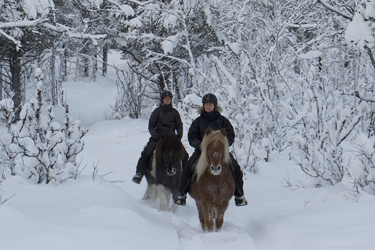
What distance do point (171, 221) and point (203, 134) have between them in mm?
1485

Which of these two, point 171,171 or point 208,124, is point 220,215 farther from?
point 171,171

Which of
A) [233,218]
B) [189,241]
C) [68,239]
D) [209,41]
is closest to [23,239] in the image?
[68,239]

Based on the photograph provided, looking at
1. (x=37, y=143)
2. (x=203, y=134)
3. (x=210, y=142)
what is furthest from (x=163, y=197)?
(x=37, y=143)

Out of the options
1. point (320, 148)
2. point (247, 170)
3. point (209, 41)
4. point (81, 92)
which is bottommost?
point (81, 92)

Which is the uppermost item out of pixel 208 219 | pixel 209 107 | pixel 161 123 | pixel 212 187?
pixel 209 107

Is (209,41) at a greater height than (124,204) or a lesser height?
greater

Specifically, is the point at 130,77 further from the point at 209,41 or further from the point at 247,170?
the point at 247,170

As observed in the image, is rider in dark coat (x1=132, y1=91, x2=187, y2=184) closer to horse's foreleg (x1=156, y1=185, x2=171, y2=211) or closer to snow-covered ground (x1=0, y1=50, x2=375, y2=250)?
horse's foreleg (x1=156, y1=185, x2=171, y2=211)

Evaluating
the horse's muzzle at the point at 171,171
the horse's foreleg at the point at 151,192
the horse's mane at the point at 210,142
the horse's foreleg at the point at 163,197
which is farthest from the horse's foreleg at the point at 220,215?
the horse's foreleg at the point at 151,192

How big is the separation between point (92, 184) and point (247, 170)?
4.31 m

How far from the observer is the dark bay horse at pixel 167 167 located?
6.95 m

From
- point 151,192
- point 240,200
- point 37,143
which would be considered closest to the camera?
point 240,200

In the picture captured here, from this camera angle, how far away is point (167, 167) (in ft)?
22.9

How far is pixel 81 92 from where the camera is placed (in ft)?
95.3
